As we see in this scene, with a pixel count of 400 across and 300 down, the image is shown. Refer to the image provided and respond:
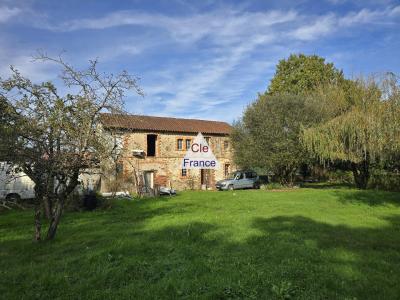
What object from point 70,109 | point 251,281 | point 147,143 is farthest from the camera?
point 147,143

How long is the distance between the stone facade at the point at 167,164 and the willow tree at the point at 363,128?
1177cm

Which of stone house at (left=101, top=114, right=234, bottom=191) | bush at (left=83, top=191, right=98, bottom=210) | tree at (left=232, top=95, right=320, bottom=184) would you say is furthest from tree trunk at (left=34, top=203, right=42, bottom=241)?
tree at (left=232, top=95, right=320, bottom=184)

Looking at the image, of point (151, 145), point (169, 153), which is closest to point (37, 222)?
point (169, 153)

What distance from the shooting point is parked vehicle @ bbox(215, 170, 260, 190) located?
2724 cm

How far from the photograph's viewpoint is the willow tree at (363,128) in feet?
42.5

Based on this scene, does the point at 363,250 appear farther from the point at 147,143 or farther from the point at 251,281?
the point at 147,143

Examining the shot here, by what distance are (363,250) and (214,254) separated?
3108 mm

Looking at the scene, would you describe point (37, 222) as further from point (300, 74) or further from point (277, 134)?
point (300, 74)

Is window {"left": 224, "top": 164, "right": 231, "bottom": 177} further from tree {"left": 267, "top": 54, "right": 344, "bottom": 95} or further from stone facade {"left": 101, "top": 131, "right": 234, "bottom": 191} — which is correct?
tree {"left": 267, "top": 54, "right": 344, "bottom": 95}

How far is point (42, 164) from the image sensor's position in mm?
8258

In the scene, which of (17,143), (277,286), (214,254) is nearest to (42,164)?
(17,143)

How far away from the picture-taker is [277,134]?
24.6 metres

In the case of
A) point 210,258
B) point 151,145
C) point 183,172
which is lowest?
point 210,258

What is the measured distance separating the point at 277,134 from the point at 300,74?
14017 millimetres
